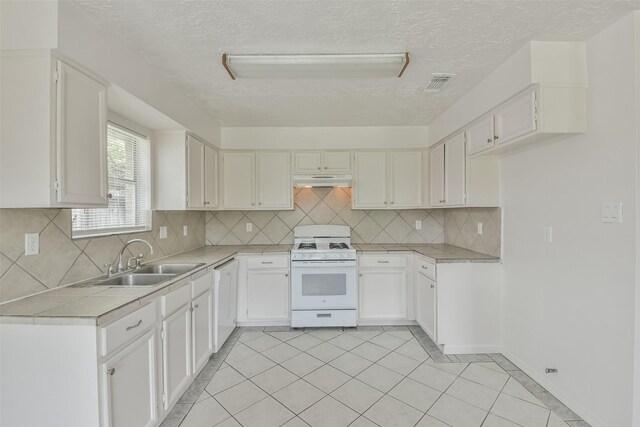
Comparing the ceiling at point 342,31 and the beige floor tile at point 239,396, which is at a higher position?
the ceiling at point 342,31

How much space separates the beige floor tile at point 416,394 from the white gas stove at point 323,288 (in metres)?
1.03

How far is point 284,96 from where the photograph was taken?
258cm

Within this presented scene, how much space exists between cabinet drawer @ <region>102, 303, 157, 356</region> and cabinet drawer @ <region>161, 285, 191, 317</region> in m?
0.10

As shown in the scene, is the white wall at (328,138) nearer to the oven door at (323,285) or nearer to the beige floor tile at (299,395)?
the oven door at (323,285)

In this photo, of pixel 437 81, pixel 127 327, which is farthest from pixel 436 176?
pixel 127 327

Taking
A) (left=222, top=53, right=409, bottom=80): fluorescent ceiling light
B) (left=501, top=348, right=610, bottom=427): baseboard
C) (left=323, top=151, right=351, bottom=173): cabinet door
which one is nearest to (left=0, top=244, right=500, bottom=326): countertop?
(left=222, top=53, right=409, bottom=80): fluorescent ceiling light

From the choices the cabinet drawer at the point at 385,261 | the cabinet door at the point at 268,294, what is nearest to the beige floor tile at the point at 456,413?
the cabinet drawer at the point at 385,261

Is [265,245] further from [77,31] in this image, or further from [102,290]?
[77,31]

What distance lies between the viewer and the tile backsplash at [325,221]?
379cm

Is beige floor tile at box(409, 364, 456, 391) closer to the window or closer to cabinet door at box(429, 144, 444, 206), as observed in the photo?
cabinet door at box(429, 144, 444, 206)

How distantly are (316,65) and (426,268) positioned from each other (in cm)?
213

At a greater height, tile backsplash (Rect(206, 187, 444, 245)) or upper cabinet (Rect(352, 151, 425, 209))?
upper cabinet (Rect(352, 151, 425, 209))

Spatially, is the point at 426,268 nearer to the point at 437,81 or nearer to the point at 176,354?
the point at 437,81

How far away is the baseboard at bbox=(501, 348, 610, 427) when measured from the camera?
5.63 ft
